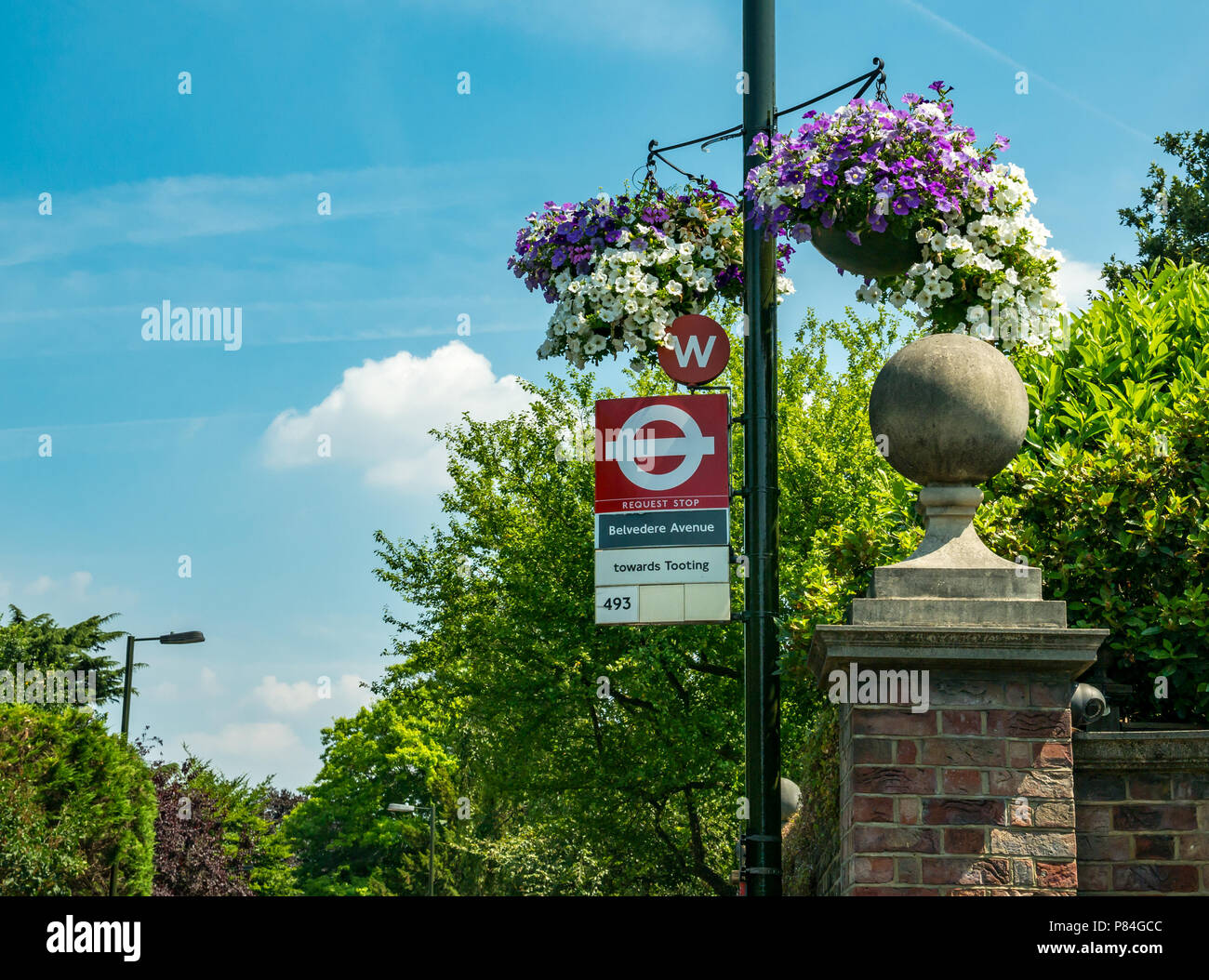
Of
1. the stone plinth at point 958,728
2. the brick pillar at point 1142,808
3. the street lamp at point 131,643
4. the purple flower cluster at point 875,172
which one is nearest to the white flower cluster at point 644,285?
the purple flower cluster at point 875,172

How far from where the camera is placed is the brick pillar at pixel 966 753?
17.6ft

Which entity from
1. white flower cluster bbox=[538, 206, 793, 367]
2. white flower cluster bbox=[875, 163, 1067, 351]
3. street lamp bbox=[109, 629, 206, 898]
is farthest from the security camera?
street lamp bbox=[109, 629, 206, 898]

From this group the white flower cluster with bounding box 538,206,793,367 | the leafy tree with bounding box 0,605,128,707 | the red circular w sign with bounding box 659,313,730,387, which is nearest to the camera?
the red circular w sign with bounding box 659,313,730,387

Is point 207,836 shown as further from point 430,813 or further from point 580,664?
point 580,664

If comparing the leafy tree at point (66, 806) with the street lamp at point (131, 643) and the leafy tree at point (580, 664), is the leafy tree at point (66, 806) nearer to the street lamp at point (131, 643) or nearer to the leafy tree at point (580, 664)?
the street lamp at point (131, 643)

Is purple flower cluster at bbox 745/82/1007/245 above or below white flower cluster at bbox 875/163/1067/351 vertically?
Result: above

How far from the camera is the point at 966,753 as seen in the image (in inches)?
215

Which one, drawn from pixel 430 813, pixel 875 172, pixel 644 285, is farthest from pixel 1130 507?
pixel 430 813

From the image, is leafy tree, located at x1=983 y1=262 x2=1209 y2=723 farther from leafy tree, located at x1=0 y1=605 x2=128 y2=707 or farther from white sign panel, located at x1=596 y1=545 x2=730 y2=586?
leafy tree, located at x1=0 y1=605 x2=128 y2=707

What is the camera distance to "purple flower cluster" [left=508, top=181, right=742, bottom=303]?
8258 millimetres

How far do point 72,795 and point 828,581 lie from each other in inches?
934

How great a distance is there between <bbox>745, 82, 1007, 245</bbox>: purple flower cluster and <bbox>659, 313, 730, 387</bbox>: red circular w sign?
987 millimetres

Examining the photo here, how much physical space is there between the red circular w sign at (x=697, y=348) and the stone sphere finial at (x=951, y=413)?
2012 mm
